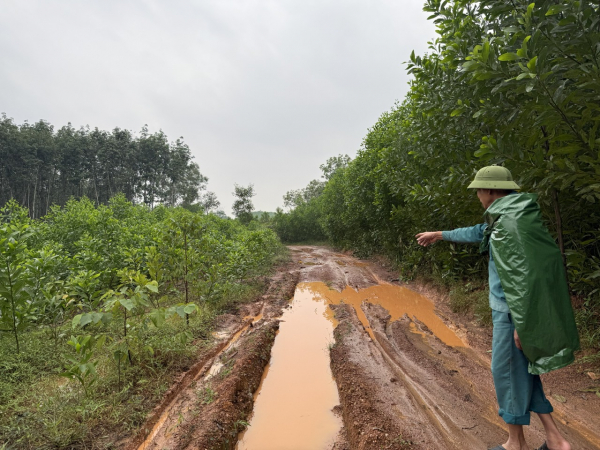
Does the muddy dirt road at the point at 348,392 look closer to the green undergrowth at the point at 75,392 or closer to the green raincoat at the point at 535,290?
the green undergrowth at the point at 75,392

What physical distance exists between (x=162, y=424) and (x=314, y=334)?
9.90 ft

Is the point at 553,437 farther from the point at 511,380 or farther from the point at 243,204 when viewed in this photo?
the point at 243,204

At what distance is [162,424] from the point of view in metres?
2.75

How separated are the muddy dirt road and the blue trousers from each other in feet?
2.41

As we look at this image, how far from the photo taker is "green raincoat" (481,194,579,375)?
1701 millimetres

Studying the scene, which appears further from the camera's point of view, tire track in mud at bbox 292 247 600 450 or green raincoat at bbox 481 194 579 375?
tire track in mud at bbox 292 247 600 450

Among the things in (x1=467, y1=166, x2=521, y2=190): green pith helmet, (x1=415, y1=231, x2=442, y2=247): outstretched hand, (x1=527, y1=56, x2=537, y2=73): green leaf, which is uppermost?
(x1=527, y1=56, x2=537, y2=73): green leaf

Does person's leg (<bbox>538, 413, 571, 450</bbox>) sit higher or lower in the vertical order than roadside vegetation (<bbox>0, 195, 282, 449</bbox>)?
lower

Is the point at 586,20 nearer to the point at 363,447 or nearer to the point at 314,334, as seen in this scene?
the point at 363,447

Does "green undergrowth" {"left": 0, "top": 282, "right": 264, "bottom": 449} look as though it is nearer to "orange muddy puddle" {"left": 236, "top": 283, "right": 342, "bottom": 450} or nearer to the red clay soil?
the red clay soil

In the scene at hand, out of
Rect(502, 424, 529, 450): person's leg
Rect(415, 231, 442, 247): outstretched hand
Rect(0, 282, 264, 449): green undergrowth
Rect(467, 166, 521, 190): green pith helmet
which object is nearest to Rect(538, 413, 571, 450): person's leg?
Rect(502, 424, 529, 450): person's leg

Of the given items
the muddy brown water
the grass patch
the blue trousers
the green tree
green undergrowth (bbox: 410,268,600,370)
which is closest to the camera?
the blue trousers

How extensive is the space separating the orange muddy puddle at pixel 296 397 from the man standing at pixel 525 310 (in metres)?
1.54

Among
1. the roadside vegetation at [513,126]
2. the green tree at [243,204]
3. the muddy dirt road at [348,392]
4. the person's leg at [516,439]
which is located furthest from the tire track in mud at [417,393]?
the green tree at [243,204]
